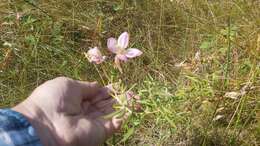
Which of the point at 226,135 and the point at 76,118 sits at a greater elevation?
the point at 76,118

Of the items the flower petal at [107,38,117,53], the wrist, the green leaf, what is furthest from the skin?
the green leaf

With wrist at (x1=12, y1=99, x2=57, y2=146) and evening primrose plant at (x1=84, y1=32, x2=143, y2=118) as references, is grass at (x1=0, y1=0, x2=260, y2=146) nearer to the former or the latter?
evening primrose plant at (x1=84, y1=32, x2=143, y2=118)

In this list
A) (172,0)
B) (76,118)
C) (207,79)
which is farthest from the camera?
(172,0)

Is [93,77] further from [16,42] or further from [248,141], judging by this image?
[248,141]

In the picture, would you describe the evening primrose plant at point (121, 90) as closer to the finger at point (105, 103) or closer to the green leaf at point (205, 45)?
the finger at point (105, 103)

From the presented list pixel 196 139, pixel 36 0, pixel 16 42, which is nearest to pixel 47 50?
pixel 16 42

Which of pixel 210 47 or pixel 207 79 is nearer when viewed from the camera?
pixel 207 79
